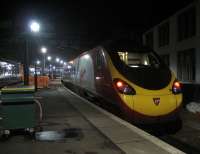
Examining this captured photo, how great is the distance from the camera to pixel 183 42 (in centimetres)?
2561

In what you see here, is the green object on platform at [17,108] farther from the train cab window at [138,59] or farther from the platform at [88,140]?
the train cab window at [138,59]

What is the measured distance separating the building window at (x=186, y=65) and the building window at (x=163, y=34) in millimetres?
3412

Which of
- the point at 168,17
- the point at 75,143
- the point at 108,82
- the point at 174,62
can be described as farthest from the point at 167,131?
the point at 168,17

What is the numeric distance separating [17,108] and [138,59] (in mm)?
5063

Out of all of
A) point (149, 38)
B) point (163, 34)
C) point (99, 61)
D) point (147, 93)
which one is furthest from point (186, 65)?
point (147, 93)

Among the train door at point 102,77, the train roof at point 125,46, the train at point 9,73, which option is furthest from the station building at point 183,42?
the train at point 9,73

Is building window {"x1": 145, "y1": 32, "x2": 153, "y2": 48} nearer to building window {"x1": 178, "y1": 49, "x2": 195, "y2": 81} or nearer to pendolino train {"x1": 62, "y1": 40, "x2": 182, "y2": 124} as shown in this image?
building window {"x1": 178, "y1": 49, "x2": 195, "y2": 81}

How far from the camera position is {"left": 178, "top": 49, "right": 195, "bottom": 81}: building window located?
2448 centimetres

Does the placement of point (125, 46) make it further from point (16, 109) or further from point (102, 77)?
point (16, 109)

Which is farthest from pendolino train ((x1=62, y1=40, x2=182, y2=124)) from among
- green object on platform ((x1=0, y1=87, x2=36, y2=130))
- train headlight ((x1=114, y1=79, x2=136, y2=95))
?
green object on platform ((x1=0, y1=87, x2=36, y2=130))

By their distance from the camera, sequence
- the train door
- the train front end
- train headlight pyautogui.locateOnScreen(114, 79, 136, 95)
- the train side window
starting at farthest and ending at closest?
the train side window < the train door < train headlight pyautogui.locateOnScreen(114, 79, 136, 95) < the train front end

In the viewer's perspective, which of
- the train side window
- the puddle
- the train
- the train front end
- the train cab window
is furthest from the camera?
the train

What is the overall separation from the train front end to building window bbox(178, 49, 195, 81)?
15.3m

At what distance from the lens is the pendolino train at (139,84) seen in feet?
29.4
